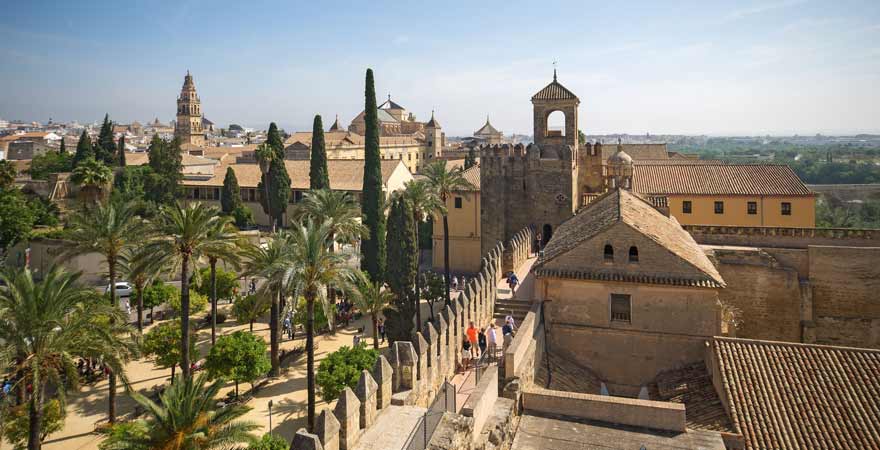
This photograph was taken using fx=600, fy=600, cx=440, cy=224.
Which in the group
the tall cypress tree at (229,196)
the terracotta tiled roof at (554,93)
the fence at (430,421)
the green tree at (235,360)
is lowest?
the green tree at (235,360)

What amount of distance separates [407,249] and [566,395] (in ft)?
51.4

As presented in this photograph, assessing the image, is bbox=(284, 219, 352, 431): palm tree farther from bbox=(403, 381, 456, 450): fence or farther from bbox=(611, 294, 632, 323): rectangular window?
bbox=(611, 294, 632, 323): rectangular window

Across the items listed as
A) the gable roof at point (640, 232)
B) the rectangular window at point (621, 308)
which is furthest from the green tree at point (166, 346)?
the rectangular window at point (621, 308)

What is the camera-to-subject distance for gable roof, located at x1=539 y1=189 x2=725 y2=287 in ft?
56.2

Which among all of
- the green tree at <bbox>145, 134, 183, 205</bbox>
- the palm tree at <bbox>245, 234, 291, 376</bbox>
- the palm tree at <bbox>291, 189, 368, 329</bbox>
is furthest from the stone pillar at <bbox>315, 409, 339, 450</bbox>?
the green tree at <bbox>145, 134, 183, 205</bbox>

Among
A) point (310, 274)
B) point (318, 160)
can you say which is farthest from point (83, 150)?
point (310, 274)

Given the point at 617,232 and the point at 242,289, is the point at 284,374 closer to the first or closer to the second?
the point at 242,289

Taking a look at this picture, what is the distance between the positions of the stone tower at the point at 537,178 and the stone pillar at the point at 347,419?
22803mm

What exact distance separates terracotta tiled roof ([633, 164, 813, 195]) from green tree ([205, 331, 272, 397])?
2393cm

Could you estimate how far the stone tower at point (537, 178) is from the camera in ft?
102

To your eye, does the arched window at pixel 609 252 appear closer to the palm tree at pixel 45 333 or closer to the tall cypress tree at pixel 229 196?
the palm tree at pixel 45 333

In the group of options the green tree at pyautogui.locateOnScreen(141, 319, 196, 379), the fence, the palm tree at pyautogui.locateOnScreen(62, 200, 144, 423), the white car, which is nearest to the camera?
the fence

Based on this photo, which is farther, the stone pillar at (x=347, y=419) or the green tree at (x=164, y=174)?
the green tree at (x=164, y=174)

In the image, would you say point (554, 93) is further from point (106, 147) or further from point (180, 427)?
point (106, 147)
